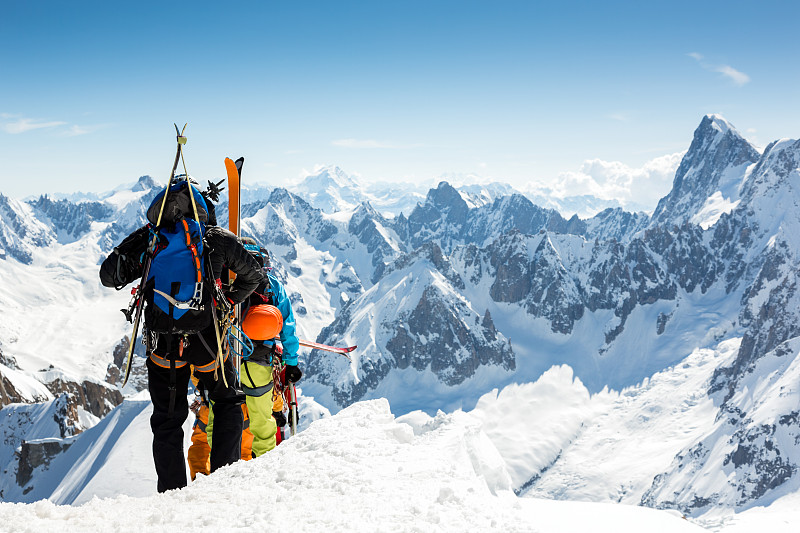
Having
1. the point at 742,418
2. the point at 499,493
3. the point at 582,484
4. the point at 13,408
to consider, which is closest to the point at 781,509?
the point at 742,418

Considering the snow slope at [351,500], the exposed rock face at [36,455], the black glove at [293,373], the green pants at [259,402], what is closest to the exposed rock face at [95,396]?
the exposed rock face at [36,455]

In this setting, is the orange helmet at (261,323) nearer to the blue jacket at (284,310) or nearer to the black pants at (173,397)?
the blue jacket at (284,310)

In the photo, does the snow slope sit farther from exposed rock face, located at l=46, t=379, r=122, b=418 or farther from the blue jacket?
exposed rock face, located at l=46, t=379, r=122, b=418

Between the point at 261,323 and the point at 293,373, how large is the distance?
228 centimetres

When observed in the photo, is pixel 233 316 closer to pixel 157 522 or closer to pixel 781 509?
pixel 157 522

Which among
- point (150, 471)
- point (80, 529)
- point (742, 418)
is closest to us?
point (80, 529)

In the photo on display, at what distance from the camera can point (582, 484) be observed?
559ft

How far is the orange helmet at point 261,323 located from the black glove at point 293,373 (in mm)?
1916

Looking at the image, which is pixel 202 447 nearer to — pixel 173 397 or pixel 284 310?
pixel 173 397

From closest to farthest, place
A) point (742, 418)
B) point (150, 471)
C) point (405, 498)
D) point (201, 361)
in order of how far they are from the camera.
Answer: point (405, 498) < point (201, 361) < point (150, 471) < point (742, 418)

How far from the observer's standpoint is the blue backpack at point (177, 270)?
6.89 metres

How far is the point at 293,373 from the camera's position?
10.3 m

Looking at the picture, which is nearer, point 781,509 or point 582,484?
point 781,509

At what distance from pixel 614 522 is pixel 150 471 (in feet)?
117
